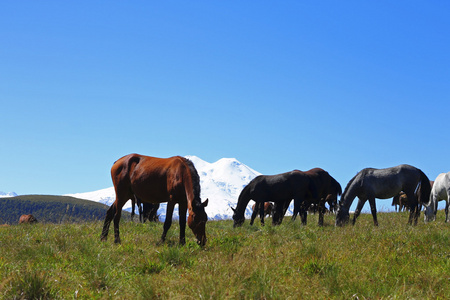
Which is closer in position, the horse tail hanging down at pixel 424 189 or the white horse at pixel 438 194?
the horse tail hanging down at pixel 424 189

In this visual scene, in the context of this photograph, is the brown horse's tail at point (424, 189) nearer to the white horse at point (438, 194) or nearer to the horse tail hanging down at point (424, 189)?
the horse tail hanging down at point (424, 189)

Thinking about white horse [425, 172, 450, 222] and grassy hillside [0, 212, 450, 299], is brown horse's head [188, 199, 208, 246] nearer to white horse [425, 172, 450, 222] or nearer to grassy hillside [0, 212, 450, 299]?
grassy hillside [0, 212, 450, 299]

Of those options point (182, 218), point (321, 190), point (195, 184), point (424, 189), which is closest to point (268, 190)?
point (321, 190)

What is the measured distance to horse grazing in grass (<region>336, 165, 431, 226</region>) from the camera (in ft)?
57.4

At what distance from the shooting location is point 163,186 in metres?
11.3

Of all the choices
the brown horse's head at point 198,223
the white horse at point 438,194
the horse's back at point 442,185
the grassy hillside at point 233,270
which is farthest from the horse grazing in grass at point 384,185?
the brown horse's head at point 198,223

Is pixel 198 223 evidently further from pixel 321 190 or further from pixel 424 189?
pixel 424 189

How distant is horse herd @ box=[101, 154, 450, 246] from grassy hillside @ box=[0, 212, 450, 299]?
117 cm

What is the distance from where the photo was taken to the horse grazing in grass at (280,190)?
18.4 meters

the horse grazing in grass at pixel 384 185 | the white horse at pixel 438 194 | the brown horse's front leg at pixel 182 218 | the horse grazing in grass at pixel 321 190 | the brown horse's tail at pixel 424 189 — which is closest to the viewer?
the brown horse's front leg at pixel 182 218

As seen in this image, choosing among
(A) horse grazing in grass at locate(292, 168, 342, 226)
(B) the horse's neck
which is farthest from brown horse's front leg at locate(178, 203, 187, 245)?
(B) the horse's neck

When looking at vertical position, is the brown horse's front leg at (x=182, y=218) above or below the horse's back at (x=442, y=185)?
below

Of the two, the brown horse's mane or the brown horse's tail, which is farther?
the brown horse's tail

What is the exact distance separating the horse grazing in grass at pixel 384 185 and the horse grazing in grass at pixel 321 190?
1.19 metres
